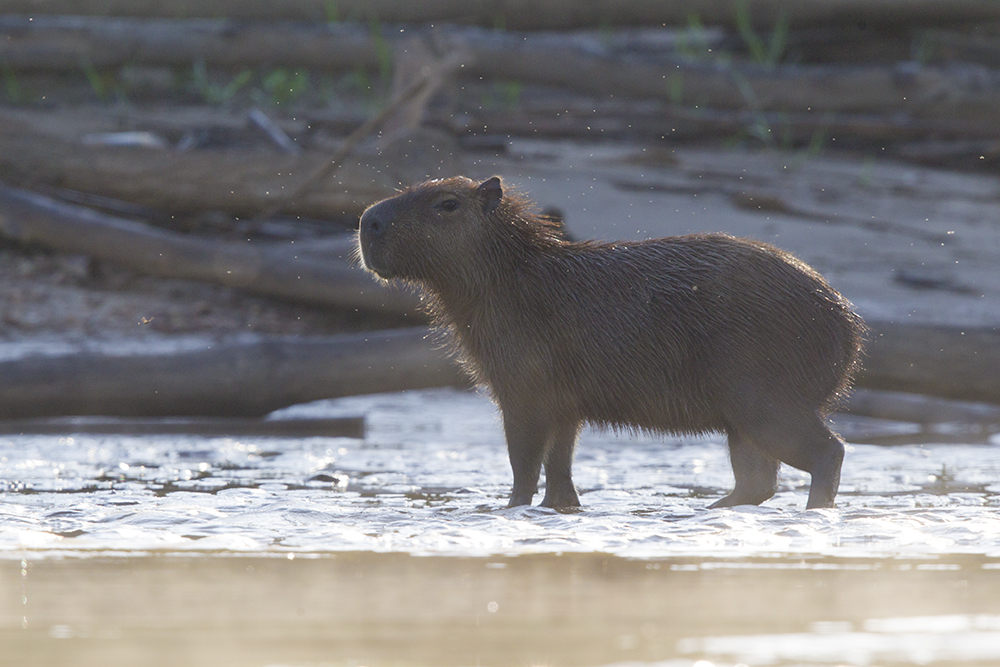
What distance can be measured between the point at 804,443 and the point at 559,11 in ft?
23.0

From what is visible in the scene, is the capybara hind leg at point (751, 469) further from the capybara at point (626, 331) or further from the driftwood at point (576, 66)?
the driftwood at point (576, 66)

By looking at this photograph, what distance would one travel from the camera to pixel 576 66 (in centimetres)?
988

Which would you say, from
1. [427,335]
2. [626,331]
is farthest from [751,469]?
[427,335]

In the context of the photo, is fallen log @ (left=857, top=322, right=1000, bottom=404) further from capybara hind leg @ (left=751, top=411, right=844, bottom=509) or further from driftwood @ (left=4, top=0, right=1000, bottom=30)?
driftwood @ (left=4, top=0, right=1000, bottom=30)

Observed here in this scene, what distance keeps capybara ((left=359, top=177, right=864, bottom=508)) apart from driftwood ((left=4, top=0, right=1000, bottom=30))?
618cm

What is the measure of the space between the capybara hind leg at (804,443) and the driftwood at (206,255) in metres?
3.06

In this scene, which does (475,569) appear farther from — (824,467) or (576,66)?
(576,66)

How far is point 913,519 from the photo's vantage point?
3.29 m

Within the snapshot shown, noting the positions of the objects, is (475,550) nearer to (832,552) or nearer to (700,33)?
(832,552)

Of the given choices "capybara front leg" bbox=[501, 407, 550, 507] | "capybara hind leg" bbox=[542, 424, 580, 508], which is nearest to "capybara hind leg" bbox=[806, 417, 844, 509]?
"capybara hind leg" bbox=[542, 424, 580, 508]

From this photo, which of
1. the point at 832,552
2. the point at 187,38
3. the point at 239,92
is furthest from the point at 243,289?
the point at 832,552

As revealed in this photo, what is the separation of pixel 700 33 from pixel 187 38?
4614 mm

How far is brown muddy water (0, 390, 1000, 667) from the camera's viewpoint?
6.55ft

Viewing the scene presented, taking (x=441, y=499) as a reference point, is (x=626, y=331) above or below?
above
